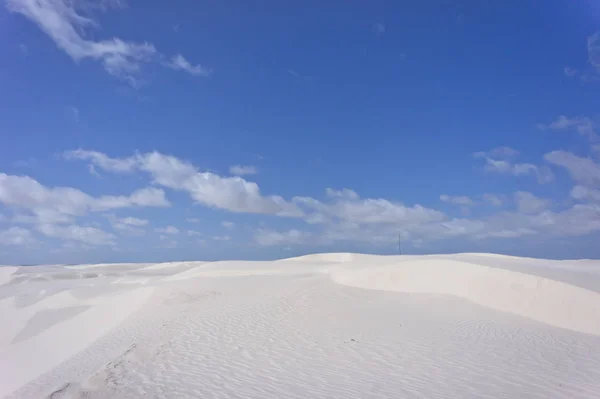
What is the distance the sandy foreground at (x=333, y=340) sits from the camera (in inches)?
342

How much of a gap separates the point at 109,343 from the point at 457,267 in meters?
17.0

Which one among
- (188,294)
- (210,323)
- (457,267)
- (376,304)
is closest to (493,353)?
(376,304)

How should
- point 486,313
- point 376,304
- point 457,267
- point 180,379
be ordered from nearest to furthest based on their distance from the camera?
point 180,379
point 486,313
point 376,304
point 457,267

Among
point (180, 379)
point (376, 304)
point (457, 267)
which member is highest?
point (457, 267)

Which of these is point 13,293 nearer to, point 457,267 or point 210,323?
point 210,323

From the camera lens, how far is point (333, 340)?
12352mm

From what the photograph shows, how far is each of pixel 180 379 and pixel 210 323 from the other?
6.70 metres

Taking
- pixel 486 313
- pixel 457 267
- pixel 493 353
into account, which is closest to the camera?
pixel 493 353

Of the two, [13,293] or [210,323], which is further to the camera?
[13,293]

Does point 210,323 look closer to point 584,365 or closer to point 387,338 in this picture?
point 387,338

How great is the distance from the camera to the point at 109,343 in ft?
50.1

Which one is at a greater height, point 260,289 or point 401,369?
point 260,289

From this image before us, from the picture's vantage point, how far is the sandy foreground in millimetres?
8680

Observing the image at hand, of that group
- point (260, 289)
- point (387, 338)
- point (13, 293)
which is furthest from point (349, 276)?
point (13, 293)
